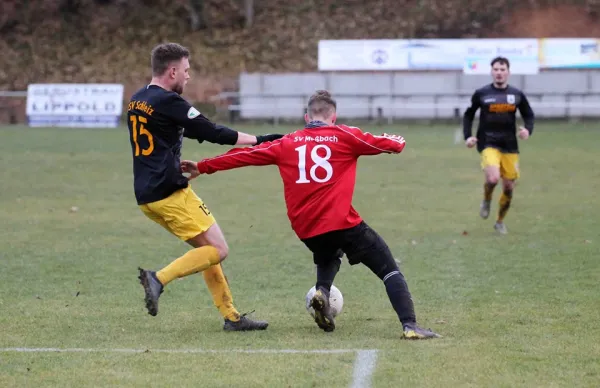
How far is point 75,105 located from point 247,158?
27.4 m

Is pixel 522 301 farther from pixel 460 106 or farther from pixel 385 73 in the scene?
pixel 385 73

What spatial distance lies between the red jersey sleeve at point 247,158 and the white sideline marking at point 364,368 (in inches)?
56.1

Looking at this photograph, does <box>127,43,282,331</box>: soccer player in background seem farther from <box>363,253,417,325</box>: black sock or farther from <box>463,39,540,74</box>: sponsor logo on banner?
<box>463,39,540,74</box>: sponsor logo on banner

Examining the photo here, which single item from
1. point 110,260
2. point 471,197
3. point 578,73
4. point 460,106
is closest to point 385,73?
point 460,106

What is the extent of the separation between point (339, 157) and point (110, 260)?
4.09 m

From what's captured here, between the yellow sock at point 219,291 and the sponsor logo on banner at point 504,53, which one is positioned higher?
the sponsor logo on banner at point 504,53

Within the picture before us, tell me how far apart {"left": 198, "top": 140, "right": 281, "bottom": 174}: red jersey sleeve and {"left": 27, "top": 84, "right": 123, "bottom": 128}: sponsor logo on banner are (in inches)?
1055

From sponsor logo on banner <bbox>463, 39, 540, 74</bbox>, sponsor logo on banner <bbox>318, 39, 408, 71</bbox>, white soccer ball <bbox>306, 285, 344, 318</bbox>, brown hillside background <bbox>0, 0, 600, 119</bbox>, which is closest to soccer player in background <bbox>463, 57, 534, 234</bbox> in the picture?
white soccer ball <bbox>306, 285, 344, 318</bbox>

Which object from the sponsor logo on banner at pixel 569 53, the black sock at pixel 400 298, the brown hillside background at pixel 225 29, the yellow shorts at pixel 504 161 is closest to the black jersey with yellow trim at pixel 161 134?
the black sock at pixel 400 298

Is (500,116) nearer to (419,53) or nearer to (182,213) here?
(182,213)

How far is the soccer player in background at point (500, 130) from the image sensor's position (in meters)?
12.3

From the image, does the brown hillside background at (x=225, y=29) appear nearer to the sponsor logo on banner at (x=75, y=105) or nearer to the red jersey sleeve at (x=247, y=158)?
the sponsor logo on banner at (x=75, y=105)

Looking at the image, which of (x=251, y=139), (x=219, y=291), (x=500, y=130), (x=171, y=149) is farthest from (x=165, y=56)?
(x=500, y=130)

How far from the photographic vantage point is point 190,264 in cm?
675
